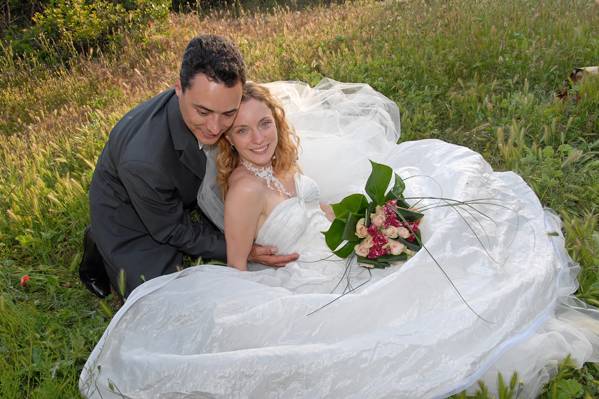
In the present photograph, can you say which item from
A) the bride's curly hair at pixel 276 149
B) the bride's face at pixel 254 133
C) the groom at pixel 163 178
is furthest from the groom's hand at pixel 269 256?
the bride's face at pixel 254 133

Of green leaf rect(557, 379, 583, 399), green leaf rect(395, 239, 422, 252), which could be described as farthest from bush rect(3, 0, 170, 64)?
green leaf rect(557, 379, 583, 399)

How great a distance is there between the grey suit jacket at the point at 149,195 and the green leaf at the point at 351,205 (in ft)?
3.26

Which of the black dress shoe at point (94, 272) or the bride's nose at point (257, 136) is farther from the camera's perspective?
the black dress shoe at point (94, 272)

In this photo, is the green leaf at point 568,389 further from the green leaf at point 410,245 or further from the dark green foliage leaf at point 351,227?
the dark green foliage leaf at point 351,227

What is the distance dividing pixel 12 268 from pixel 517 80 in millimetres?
4800

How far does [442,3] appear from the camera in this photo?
7.18 metres

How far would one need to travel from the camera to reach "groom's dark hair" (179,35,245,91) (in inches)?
121

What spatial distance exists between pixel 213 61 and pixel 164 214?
3.60ft

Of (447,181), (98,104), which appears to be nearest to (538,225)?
(447,181)

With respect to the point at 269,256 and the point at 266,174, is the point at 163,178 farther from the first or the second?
the point at 269,256

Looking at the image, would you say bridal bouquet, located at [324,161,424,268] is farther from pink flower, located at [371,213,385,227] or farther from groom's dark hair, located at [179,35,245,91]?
groom's dark hair, located at [179,35,245,91]

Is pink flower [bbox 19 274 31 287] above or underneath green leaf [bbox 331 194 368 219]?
underneath

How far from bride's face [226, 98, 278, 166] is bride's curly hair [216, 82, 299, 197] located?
5 cm

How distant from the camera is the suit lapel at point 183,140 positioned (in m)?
3.55
